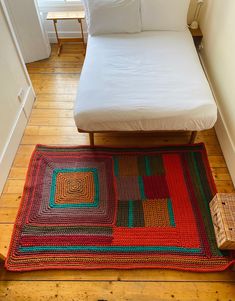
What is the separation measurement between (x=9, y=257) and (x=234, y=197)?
4.95 ft

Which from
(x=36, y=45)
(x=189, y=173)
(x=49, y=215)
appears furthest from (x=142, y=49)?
(x=49, y=215)

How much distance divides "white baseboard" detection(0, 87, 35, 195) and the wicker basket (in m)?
1.56

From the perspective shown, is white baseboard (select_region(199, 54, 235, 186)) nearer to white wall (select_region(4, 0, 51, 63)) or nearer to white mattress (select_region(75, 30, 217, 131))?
white mattress (select_region(75, 30, 217, 131))

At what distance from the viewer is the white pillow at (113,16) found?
221 centimetres

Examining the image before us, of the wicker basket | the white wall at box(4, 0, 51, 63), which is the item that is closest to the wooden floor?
the wicker basket

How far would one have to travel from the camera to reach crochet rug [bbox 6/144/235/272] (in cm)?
155

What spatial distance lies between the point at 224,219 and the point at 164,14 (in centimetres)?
189

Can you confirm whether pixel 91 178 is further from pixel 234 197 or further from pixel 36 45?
pixel 36 45

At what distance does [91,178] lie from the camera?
1913 mm

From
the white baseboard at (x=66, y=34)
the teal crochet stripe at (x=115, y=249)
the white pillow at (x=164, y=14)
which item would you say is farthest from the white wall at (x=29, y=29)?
the teal crochet stripe at (x=115, y=249)

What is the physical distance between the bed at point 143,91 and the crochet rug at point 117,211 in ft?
0.99

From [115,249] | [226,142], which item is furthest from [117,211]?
[226,142]

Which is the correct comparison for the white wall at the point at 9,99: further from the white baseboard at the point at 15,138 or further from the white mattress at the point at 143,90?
the white mattress at the point at 143,90

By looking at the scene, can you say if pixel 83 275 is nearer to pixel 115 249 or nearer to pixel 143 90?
pixel 115 249
